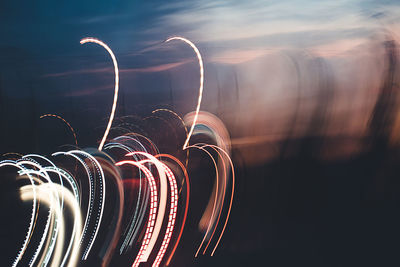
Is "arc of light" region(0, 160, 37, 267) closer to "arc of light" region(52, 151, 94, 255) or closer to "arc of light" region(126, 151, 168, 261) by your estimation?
"arc of light" region(52, 151, 94, 255)

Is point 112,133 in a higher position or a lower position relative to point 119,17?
lower

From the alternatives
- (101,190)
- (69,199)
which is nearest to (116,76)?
(101,190)

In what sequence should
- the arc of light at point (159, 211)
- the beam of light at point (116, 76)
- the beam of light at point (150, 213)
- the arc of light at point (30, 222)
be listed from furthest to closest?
the beam of light at point (116, 76), the arc of light at point (30, 222), the arc of light at point (159, 211), the beam of light at point (150, 213)

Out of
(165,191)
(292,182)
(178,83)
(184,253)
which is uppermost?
(178,83)

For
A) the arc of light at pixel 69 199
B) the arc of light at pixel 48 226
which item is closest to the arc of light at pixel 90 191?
the arc of light at pixel 69 199

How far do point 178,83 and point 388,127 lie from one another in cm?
151

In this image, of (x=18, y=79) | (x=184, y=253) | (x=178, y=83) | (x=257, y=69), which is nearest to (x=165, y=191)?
(x=184, y=253)

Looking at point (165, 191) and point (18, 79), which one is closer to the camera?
point (165, 191)

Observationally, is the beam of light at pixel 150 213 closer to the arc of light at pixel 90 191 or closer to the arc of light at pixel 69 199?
the arc of light at pixel 90 191

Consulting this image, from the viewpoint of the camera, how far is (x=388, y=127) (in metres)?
3.24

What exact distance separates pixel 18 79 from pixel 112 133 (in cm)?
75

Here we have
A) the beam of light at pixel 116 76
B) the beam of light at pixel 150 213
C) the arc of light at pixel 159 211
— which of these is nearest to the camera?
the beam of light at pixel 150 213

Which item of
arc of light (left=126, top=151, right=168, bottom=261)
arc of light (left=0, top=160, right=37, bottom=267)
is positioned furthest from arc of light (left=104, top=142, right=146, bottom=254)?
arc of light (left=0, top=160, right=37, bottom=267)

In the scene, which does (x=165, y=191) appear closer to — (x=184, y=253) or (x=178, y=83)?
(x=184, y=253)
